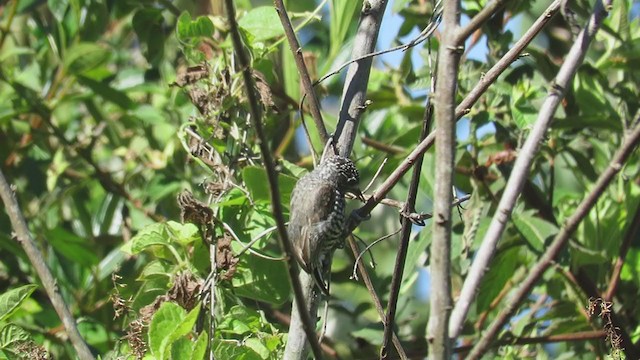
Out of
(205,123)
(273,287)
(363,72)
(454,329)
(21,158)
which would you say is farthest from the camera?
(21,158)

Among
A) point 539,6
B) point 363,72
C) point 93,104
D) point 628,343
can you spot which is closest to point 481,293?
point 628,343

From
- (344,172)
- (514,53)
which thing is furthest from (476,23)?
(344,172)

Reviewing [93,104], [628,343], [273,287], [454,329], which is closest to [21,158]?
[93,104]

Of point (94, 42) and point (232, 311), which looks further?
point (94, 42)

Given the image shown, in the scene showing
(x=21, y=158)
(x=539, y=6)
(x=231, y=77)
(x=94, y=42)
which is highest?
(x=539, y=6)

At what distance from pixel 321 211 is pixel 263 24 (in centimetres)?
67

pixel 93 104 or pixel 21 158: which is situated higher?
pixel 93 104

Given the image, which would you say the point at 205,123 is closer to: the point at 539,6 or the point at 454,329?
the point at 454,329

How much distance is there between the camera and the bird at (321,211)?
2643 millimetres

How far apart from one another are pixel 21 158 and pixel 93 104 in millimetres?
387

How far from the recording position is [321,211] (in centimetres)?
277

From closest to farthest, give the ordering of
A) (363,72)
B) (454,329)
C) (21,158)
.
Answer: (454,329) → (363,72) → (21,158)

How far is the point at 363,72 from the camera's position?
260 centimetres

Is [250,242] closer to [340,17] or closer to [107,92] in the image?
[340,17]
